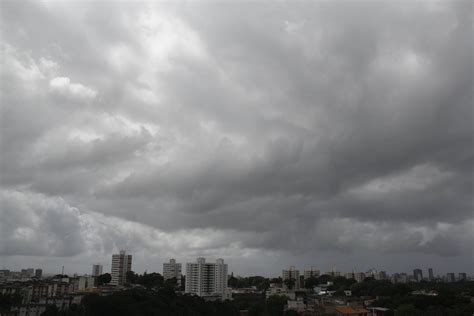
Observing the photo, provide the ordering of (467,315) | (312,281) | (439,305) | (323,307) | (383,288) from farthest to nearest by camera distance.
A: (312,281) < (383,288) < (323,307) < (439,305) < (467,315)

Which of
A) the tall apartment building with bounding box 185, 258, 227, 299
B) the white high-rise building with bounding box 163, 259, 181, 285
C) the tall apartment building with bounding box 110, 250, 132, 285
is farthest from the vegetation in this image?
the white high-rise building with bounding box 163, 259, 181, 285

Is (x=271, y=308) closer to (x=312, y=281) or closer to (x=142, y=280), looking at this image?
(x=142, y=280)

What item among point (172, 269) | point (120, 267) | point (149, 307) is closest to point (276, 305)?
point (149, 307)

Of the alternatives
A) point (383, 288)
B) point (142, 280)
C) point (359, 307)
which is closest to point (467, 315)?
point (359, 307)

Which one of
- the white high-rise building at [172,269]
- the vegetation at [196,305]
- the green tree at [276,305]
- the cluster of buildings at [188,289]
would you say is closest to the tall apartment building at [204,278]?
the cluster of buildings at [188,289]

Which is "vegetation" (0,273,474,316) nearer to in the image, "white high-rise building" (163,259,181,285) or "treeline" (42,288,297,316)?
"treeline" (42,288,297,316)

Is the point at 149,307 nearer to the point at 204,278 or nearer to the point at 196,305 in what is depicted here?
the point at 196,305
